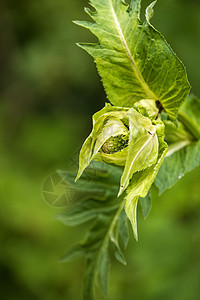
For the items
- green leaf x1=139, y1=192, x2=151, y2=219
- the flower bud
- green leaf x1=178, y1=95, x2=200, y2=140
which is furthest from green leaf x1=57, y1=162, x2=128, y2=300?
the flower bud

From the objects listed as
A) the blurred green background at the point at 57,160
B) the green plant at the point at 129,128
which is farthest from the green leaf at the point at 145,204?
the blurred green background at the point at 57,160

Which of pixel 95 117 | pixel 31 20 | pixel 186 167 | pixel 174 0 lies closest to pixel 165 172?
pixel 186 167

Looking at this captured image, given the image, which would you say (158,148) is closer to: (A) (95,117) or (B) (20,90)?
(A) (95,117)

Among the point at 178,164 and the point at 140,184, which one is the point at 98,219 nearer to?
the point at 178,164

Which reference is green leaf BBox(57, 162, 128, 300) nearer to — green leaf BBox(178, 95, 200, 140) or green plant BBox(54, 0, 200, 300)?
green plant BBox(54, 0, 200, 300)

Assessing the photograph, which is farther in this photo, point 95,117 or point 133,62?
point 133,62

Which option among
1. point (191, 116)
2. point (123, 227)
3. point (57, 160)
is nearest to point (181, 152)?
point (191, 116)
